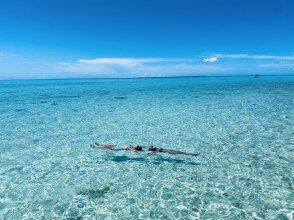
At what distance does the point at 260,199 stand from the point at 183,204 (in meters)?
3.21

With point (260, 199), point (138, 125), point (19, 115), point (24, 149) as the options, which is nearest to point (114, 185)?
point (260, 199)

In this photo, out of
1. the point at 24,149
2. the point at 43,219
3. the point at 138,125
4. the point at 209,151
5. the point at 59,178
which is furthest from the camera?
the point at 138,125

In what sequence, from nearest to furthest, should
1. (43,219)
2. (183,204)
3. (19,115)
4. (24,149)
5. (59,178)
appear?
(43,219)
(183,204)
(59,178)
(24,149)
(19,115)

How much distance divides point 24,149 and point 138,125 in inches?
452

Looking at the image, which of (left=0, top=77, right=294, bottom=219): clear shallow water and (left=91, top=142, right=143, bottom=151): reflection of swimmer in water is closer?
(left=0, top=77, right=294, bottom=219): clear shallow water

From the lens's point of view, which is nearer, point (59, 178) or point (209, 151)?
point (59, 178)

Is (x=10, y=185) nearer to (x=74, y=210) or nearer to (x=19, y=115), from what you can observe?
(x=74, y=210)

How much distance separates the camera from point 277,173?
1473 centimetres

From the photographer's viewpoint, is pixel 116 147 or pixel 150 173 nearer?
pixel 150 173

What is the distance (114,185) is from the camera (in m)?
14.0

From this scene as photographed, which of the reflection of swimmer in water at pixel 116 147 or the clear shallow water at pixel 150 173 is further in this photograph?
the reflection of swimmer in water at pixel 116 147

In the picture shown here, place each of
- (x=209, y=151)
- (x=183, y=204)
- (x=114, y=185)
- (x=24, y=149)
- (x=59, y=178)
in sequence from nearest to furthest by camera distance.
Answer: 1. (x=183, y=204)
2. (x=114, y=185)
3. (x=59, y=178)
4. (x=209, y=151)
5. (x=24, y=149)

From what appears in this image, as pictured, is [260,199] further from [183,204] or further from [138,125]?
[138,125]

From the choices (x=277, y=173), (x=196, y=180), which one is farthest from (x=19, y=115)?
(x=277, y=173)
